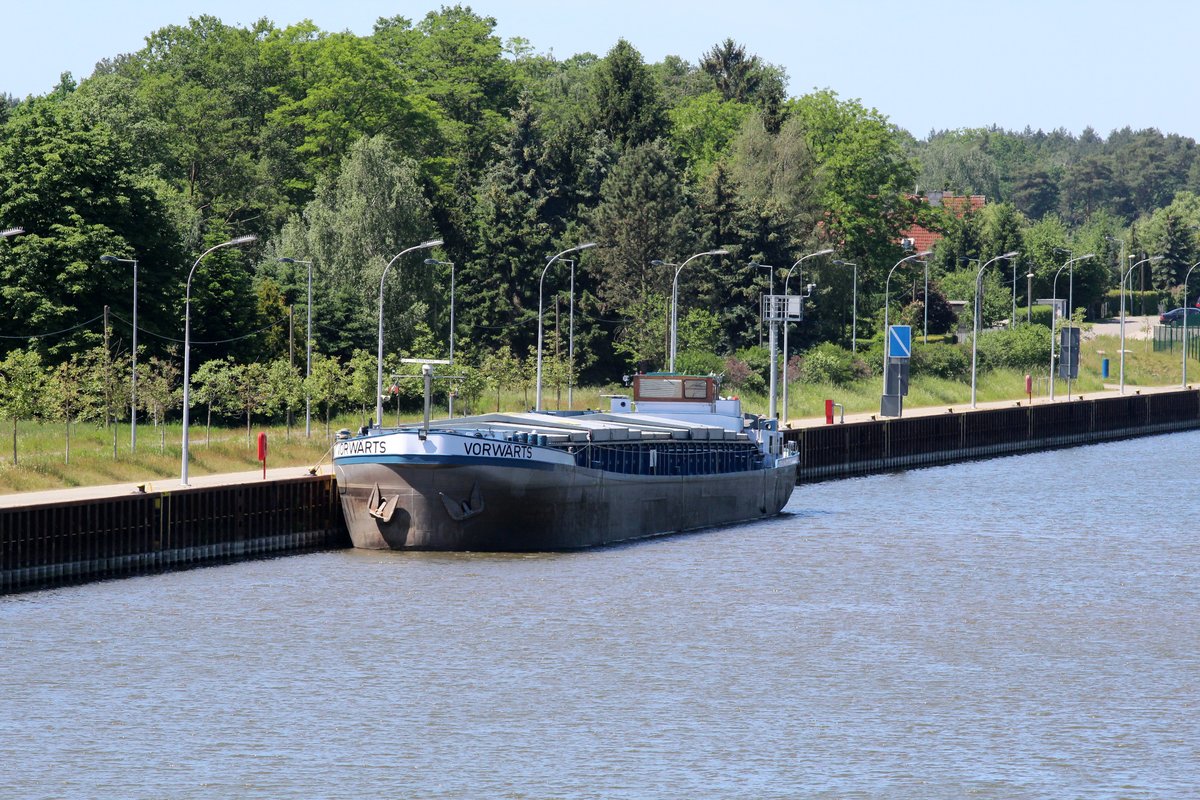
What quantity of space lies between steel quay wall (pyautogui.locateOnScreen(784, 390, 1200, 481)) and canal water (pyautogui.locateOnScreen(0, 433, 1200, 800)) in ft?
100

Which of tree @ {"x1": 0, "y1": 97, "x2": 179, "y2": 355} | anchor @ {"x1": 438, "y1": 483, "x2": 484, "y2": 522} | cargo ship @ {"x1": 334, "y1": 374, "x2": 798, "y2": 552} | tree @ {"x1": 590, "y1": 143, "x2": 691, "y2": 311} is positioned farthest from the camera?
tree @ {"x1": 590, "y1": 143, "x2": 691, "y2": 311}

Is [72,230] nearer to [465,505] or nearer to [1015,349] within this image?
[465,505]

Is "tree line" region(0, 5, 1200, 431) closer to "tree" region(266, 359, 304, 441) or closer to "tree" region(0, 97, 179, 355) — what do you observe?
"tree" region(0, 97, 179, 355)

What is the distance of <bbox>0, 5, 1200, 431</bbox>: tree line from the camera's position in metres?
87.7

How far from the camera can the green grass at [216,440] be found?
2486 inches

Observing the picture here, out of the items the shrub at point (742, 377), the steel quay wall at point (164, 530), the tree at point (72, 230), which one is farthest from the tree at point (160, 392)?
the shrub at point (742, 377)

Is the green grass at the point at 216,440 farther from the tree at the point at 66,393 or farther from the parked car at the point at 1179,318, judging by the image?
the parked car at the point at 1179,318

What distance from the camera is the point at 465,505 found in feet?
180

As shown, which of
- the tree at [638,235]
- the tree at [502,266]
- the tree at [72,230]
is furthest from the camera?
the tree at [638,235]

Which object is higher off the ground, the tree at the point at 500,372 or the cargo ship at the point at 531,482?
the tree at the point at 500,372

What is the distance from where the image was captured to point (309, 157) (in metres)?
136

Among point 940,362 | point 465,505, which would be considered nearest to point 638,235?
point 940,362

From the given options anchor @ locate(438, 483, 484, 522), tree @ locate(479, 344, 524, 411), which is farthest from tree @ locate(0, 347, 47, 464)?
tree @ locate(479, 344, 524, 411)

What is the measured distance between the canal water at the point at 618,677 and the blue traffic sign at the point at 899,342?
41.1m
